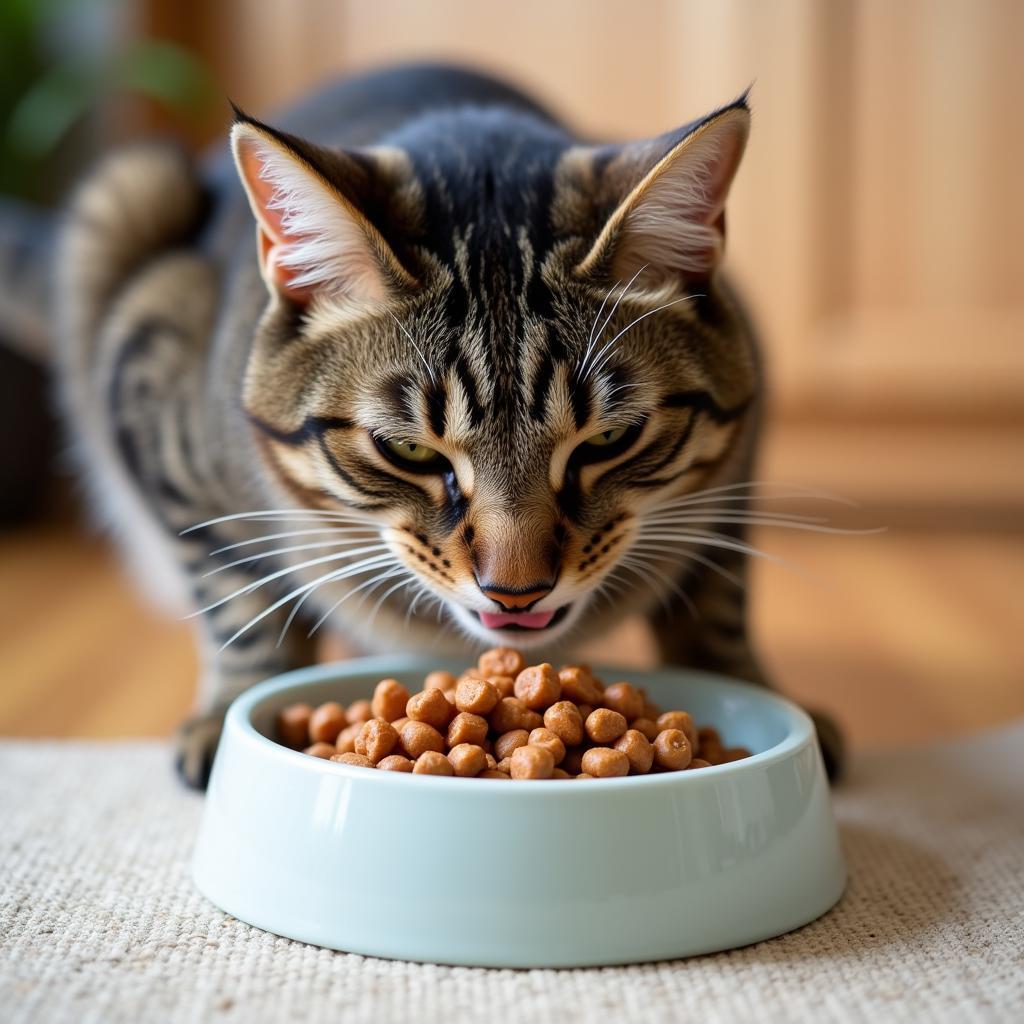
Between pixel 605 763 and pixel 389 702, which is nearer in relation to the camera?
pixel 605 763

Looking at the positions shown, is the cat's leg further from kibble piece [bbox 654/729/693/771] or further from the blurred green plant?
the blurred green plant

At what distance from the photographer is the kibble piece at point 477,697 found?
892 mm

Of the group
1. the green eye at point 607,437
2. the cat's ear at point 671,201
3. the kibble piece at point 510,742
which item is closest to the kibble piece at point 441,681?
the kibble piece at point 510,742

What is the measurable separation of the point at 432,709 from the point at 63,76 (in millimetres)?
1925

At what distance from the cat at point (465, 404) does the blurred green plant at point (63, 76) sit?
48.1 inches

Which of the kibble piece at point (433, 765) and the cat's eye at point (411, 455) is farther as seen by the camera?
the cat's eye at point (411, 455)

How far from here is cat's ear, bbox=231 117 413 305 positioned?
912 mm

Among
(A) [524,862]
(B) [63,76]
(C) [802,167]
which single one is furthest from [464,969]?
(B) [63,76]

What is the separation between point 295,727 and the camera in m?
1.00

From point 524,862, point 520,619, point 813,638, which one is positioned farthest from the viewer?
point 813,638

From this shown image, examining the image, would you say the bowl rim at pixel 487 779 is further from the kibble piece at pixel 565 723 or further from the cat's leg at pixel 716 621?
the cat's leg at pixel 716 621

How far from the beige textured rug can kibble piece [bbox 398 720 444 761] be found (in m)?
0.14

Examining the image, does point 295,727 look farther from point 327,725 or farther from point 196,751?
point 196,751

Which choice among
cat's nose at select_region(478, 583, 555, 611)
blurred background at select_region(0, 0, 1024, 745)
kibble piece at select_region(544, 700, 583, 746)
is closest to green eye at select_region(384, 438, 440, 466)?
cat's nose at select_region(478, 583, 555, 611)
